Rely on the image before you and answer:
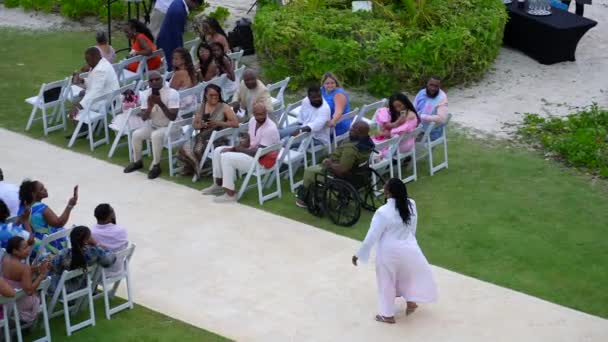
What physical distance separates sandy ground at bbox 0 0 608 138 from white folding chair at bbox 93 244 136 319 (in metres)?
6.30

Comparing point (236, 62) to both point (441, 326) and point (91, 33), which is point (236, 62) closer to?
point (91, 33)

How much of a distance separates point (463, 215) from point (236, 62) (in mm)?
4996

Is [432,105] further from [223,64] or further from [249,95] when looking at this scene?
[223,64]

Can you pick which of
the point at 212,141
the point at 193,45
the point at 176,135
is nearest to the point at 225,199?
the point at 212,141

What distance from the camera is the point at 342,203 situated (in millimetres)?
12445

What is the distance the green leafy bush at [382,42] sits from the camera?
1625 centimetres

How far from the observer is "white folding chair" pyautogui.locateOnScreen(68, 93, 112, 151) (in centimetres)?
1451

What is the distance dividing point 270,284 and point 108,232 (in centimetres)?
165

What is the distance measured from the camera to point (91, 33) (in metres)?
19.7

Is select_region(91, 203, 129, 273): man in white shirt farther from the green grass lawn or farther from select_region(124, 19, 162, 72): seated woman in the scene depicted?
select_region(124, 19, 162, 72): seated woman

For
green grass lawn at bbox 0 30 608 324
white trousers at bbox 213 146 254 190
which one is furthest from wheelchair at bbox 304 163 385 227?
white trousers at bbox 213 146 254 190

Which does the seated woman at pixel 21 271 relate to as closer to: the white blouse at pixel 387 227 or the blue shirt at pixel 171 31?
the white blouse at pixel 387 227

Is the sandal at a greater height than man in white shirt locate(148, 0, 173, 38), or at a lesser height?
lesser

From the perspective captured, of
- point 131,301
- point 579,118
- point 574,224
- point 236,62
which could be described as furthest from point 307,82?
point 131,301
